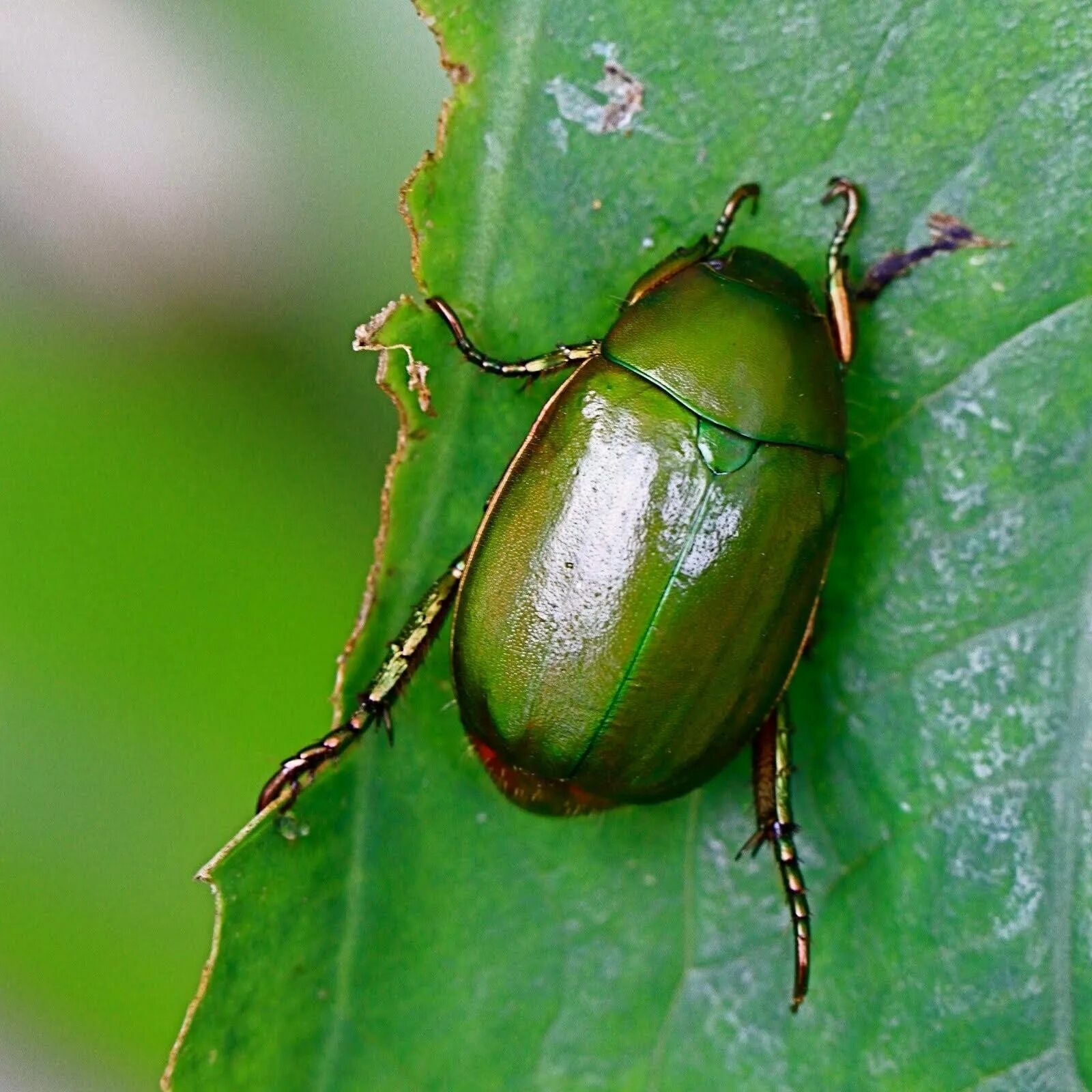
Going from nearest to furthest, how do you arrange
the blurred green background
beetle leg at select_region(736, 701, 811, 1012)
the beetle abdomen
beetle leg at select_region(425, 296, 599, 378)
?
the beetle abdomen < beetle leg at select_region(425, 296, 599, 378) < beetle leg at select_region(736, 701, 811, 1012) < the blurred green background

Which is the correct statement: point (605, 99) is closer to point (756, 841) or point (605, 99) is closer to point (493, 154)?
point (493, 154)

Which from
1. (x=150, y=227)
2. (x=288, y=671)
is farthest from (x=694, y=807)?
(x=150, y=227)

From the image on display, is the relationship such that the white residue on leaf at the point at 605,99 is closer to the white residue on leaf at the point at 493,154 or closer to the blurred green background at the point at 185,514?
the white residue on leaf at the point at 493,154

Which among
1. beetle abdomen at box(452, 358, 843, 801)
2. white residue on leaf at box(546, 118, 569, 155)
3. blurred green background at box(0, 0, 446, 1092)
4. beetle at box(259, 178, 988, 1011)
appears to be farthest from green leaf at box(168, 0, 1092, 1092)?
blurred green background at box(0, 0, 446, 1092)

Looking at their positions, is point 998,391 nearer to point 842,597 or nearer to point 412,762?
point 842,597

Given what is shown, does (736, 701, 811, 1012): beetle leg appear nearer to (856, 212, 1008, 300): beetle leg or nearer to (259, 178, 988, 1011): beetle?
(259, 178, 988, 1011): beetle

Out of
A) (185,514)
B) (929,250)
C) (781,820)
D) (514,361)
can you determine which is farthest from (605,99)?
(781,820)

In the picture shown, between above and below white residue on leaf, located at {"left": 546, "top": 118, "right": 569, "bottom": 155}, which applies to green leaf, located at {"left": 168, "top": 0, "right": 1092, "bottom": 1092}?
below
